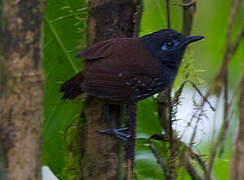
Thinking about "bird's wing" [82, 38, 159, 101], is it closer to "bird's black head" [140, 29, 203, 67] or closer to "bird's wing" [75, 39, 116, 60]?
"bird's wing" [75, 39, 116, 60]

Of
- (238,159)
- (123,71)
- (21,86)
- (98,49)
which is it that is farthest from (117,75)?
(238,159)

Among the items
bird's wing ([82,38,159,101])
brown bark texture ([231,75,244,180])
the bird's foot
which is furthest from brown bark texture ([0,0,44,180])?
bird's wing ([82,38,159,101])

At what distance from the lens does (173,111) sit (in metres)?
2.13

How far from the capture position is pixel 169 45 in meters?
2.36

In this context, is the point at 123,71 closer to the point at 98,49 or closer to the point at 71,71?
the point at 98,49

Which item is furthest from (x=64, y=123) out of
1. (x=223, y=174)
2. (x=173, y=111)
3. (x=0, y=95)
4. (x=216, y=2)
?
(x=0, y=95)

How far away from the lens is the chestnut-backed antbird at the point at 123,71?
2.11 meters

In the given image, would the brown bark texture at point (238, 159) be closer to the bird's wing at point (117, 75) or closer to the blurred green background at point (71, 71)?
the bird's wing at point (117, 75)

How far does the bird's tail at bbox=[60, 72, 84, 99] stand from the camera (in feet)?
7.17

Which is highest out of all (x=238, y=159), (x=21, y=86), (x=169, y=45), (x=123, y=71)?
(x=169, y=45)

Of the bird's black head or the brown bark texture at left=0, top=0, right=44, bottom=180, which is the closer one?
the brown bark texture at left=0, top=0, right=44, bottom=180

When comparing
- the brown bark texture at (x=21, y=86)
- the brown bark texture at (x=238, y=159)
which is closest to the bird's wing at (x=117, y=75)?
the brown bark texture at (x=21, y=86)

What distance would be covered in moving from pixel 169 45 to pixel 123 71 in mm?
332

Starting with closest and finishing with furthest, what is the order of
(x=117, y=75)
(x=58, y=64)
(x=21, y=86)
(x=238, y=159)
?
(x=238, y=159), (x=21, y=86), (x=117, y=75), (x=58, y=64)
